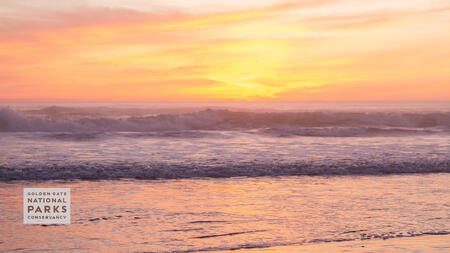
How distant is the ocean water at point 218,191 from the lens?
6070mm

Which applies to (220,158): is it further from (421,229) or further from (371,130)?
(371,130)

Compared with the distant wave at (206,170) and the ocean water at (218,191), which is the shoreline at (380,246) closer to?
the ocean water at (218,191)

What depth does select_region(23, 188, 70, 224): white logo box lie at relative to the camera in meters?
6.73

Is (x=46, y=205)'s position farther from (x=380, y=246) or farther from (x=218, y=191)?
(x=380, y=246)

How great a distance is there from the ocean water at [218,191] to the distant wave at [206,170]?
3 cm

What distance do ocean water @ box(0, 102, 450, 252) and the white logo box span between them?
0.50ft

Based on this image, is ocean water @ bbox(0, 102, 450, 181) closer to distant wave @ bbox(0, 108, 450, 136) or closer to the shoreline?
distant wave @ bbox(0, 108, 450, 136)

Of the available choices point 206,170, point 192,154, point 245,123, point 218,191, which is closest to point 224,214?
point 218,191

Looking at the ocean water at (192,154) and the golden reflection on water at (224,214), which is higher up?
the ocean water at (192,154)

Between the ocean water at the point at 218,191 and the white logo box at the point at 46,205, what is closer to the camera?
the ocean water at the point at 218,191

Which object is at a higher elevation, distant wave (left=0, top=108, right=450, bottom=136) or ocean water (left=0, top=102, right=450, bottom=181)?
distant wave (left=0, top=108, right=450, bottom=136)

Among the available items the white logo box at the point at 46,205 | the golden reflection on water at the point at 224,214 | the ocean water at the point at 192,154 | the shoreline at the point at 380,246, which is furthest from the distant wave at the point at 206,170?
the shoreline at the point at 380,246

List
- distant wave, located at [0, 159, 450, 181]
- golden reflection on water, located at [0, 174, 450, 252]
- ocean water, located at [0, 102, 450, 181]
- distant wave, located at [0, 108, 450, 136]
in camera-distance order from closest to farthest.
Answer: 1. golden reflection on water, located at [0, 174, 450, 252]
2. distant wave, located at [0, 159, 450, 181]
3. ocean water, located at [0, 102, 450, 181]
4. distant wave, located at [0, 108, 450, 136]

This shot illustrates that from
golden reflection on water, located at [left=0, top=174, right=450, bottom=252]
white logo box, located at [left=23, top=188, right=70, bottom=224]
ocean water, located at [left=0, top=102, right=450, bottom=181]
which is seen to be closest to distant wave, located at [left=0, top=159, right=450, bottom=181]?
ocean water, located at [left=0, top=102, right=450, bottom=181]
